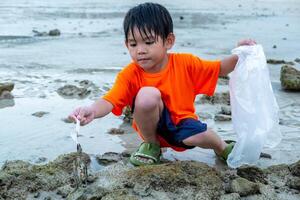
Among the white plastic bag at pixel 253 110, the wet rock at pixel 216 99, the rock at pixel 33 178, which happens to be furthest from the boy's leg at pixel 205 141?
the wet rock at pixel 216 99

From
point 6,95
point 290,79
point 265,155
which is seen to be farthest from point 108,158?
point 290,79

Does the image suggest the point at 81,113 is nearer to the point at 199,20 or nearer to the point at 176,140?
the point at 176,140

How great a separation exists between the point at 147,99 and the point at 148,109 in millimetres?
62

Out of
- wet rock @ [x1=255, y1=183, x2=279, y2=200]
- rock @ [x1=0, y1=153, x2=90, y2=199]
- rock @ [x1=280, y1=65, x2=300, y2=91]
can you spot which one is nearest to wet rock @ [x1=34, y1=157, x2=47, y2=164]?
rock @ [x1=0, y1=153, x2=90, y2=199]

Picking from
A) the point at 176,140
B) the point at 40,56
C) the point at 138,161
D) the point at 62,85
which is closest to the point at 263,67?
the point at 176,140

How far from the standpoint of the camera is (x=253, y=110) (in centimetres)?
305

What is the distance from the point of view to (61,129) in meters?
3.66

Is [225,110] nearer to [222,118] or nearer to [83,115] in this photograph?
[222,118]

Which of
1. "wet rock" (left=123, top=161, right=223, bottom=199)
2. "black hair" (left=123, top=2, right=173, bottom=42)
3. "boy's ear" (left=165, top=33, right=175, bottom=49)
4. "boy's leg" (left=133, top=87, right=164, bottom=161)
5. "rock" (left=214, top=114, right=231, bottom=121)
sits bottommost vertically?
"rock" (left=214, top=114, right=231, bottom=121)

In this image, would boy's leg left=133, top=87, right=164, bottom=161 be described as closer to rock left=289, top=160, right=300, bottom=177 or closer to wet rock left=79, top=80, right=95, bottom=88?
rock left=289, top=160, right=300, bottom=177

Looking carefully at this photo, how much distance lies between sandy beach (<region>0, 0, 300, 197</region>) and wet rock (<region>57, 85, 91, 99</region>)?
39 mm

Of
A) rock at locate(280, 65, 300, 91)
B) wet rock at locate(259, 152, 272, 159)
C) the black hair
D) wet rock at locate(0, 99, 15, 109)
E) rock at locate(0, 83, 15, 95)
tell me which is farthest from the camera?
rock at locate(280, 65, 300, 91)

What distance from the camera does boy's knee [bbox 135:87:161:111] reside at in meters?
2.83

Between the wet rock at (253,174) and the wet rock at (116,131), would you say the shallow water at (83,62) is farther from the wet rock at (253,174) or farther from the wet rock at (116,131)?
the wet rock at (253,174)
